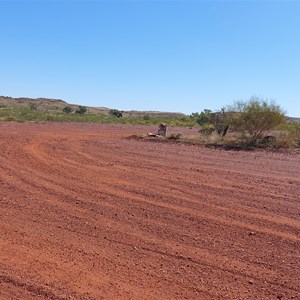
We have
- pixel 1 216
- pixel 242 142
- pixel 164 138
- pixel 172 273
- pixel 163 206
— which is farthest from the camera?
pixel 164 138

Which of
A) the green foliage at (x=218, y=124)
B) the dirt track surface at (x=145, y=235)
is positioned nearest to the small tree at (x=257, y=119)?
the green foliage at (x=218, y=124)

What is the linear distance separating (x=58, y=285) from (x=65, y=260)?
779 millimetres

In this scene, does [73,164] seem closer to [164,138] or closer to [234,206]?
[234,206]

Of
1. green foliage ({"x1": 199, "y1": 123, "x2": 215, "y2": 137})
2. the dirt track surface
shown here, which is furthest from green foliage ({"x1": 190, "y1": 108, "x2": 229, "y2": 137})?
the dirt track surface

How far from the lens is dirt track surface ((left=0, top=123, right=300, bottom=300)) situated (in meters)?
5.32

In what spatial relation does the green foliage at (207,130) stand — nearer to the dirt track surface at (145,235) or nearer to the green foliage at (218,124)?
the green foliage at (218,124)

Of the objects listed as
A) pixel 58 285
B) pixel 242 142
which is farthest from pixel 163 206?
pixel 242 142

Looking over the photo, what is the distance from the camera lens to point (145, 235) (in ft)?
23.4

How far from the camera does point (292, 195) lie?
35.8 ft

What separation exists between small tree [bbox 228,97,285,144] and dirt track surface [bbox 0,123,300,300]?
555 inches

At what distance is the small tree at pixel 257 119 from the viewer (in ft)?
88.8

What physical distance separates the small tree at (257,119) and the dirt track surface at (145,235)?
14.1m

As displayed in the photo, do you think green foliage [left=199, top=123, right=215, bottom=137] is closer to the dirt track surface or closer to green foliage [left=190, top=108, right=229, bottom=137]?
green foliage [left=190, top=108, right=229, bottom=137]

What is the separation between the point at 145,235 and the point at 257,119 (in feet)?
69.7
